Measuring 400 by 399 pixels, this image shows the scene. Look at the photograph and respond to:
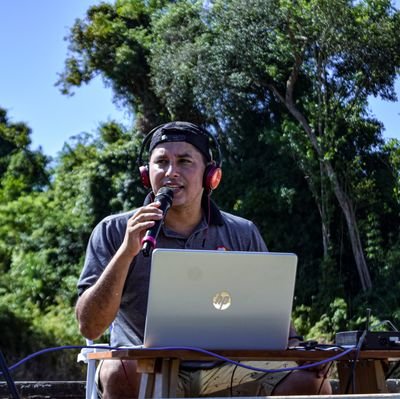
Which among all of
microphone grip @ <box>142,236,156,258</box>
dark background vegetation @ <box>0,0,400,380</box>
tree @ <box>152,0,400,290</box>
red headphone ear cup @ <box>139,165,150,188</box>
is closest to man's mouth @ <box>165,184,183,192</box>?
red headphone ear cup @ <box>139,165,150,188</box>

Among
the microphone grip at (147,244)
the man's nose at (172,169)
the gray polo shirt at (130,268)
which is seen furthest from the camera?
the man's nose at (172,169)

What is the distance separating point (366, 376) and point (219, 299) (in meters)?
0.79

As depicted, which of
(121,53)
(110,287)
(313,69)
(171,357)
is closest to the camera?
(171,357)

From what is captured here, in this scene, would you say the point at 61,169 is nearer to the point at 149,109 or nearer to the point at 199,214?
the point at 149,109

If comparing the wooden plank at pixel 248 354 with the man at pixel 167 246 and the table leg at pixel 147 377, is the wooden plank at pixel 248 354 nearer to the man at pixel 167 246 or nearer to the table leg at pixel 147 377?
the table leg at pixel 147 377

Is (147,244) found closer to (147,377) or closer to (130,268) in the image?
(147,377)

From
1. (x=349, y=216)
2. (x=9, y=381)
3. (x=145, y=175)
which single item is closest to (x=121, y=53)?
(x=349, y=216)

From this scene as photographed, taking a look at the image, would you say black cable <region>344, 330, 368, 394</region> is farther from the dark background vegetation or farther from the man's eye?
the dark background vegetation

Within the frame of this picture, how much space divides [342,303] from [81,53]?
997 cm

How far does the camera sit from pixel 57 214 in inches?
890

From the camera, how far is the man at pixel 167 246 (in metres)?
3.30

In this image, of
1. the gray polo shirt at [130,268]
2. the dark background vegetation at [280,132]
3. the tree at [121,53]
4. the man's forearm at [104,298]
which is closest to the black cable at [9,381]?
the man's forearm at [104,298]

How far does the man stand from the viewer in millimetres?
3305

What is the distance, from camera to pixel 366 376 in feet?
11.2
